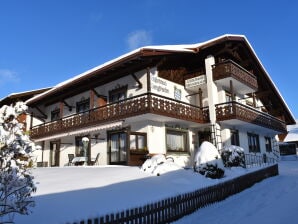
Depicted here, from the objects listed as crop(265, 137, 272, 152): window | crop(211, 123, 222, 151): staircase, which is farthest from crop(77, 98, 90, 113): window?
crop(265, 137, 272, 152): window

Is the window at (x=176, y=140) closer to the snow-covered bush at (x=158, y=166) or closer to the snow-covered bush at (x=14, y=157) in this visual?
the snow-covered bush at (x=158, y=166)

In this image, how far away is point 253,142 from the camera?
2581 centimetres

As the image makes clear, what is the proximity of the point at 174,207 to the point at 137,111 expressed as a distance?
29.2ft

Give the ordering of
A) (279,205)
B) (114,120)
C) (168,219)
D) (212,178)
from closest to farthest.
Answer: (168,219), (279,205), (212,178), (114,120)

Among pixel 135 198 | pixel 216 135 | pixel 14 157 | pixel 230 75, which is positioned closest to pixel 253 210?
pixel 135 198

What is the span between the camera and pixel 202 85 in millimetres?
21375

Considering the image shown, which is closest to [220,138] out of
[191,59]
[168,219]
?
[191,59]

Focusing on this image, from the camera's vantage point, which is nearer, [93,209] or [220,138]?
[93,209]

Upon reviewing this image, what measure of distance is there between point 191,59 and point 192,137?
605cm

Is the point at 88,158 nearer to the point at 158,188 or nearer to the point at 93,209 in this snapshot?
the point at 158,188

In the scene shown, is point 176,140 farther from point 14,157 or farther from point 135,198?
point 14,157

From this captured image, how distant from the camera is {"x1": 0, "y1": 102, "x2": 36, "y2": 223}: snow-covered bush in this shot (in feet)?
16.0

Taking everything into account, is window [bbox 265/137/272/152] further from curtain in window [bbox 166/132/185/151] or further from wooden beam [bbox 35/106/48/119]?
wooden beam [bbox 35/106/48/119]

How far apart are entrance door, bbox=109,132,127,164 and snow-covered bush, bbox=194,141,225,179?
650 centimetres
